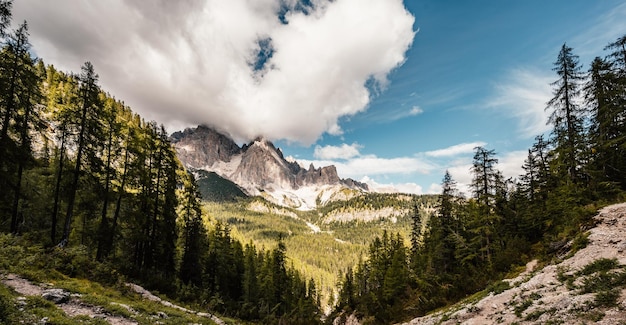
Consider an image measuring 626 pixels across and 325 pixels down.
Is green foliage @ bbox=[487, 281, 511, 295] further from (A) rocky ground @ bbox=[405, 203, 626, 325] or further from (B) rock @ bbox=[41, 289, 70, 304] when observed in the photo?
(B) rock @ bbox=[41, 289, 70, 304]

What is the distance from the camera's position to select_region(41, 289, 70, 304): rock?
12453 mm

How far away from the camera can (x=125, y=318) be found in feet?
44.8

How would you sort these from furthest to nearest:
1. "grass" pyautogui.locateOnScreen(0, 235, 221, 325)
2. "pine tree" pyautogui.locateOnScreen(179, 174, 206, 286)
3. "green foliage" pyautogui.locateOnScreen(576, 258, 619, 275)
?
"pine tree" pyautogui.locateOnScreen(179, 174, 206, 286) → "green foliage" pyautogui.locateOnScreen(576, 258, 619, 275) → "grass" pyautogui.locateOnScreen(0, 235, 221, 325)

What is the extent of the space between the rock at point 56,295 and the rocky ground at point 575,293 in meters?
19.1

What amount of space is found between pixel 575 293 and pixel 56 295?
69.8 ft

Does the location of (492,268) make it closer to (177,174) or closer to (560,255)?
(560,255)

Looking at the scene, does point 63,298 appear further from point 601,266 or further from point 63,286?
point 601,266

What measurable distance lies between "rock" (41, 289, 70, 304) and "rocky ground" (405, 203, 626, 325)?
19.1m

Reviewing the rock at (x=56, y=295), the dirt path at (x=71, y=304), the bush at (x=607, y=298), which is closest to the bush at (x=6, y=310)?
the dirt path at (x=71, y=304)

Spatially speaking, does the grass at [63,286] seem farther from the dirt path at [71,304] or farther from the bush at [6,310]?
the dirt path at [71,304]

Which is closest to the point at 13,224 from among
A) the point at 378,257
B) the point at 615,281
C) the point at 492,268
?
the point at 615,281

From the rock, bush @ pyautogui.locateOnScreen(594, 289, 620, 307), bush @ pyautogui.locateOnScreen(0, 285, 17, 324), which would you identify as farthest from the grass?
bush @ pyautogui.locateOnScreen(594, 289, 620, 307)

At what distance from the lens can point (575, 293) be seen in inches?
423

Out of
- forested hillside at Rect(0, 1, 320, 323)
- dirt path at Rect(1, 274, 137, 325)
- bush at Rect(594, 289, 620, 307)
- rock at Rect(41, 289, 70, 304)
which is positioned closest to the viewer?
bush at Rect(594, 289, 620, 307)
